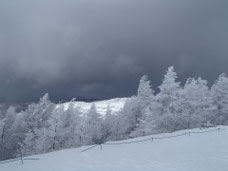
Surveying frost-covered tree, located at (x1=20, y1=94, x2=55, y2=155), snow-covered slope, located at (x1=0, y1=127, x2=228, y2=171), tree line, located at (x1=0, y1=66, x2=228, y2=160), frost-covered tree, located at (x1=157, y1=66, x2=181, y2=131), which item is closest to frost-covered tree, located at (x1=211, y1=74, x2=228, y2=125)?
tree line, located at (x1=0, y1=66, x2=228, y2=160)

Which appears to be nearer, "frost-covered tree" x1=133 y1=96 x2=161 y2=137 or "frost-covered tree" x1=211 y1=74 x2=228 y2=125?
"frost-covered tree" x1=133 y1=96 x2=161 y2=137

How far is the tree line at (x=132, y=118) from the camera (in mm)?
39062

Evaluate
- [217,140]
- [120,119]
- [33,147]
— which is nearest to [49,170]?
[217,140]

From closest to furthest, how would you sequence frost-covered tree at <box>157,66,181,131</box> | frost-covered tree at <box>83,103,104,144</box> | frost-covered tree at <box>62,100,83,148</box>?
frost-covered tree at <box>157,66,181,131</box>
frost-covered tree at <box>62,100,83,148</box>
frost-covered tree at <box>83,103,104,144</box>

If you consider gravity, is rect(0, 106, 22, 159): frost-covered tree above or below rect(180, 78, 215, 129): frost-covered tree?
below

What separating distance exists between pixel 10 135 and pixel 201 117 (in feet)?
129

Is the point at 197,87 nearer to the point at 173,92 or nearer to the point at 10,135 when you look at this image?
the point at 173,92

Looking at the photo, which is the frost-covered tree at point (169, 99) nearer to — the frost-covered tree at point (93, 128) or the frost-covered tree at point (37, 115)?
the frost-covered tree at point (93, 128)

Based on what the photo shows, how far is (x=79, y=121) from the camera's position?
Result: 5500 centimetres

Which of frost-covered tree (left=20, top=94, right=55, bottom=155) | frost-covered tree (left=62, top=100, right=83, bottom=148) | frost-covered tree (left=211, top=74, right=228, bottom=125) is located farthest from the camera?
frost-covered tree (left=20, top=94, right=55, bottom=155)

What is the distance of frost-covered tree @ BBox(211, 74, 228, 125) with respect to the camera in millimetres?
42594

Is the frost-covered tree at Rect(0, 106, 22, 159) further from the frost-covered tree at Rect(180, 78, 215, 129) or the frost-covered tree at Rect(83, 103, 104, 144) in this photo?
the frost-covered tree at Rect(180, 78, 215, 129)

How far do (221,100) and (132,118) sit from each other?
1747 cm

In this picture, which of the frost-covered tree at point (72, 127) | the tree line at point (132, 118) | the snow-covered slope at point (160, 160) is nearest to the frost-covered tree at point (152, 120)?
the tree line at point (132, 118)
